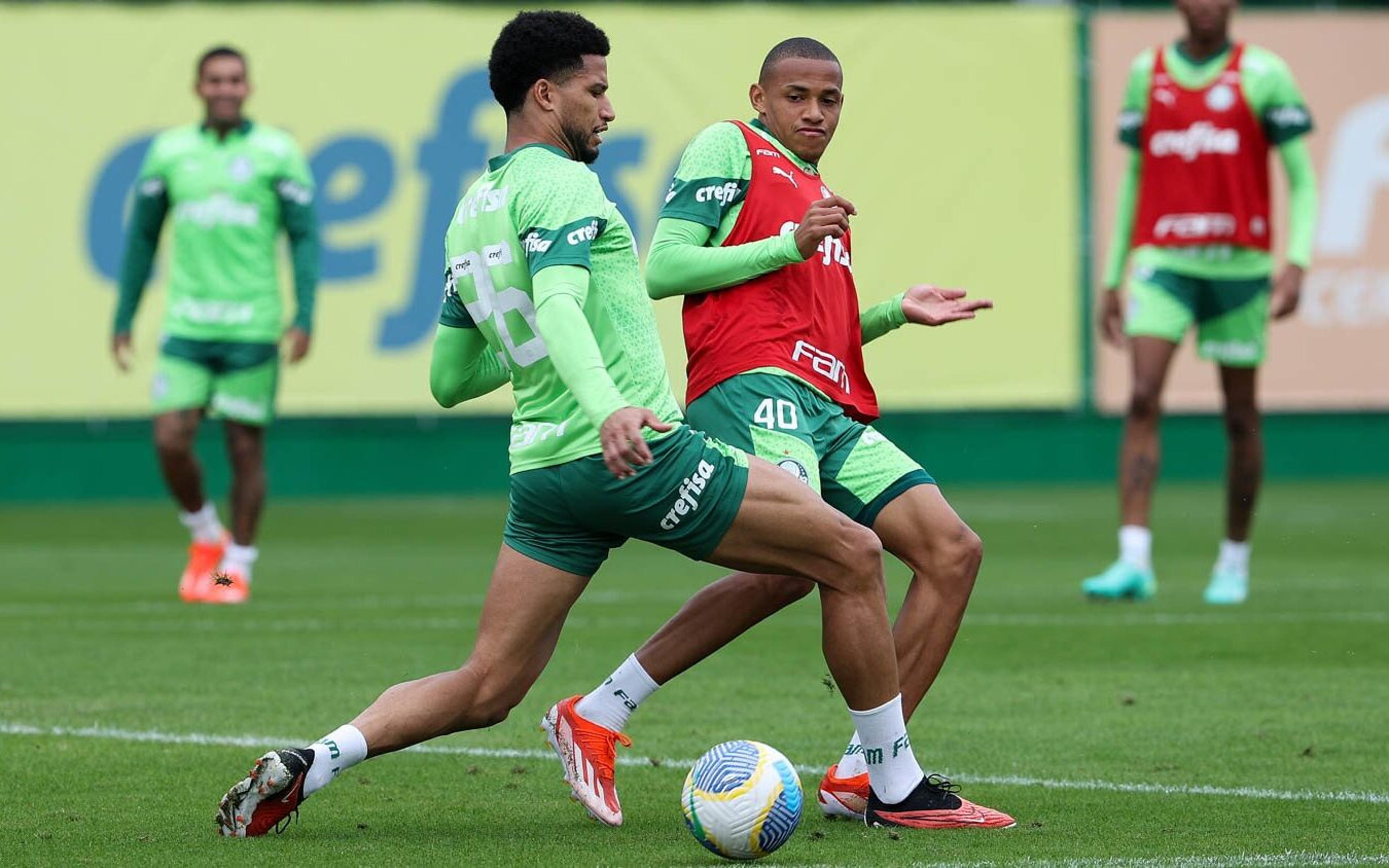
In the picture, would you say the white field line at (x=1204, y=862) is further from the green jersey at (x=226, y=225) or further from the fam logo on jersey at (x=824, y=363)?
the green jersey at (x=226, y=225)

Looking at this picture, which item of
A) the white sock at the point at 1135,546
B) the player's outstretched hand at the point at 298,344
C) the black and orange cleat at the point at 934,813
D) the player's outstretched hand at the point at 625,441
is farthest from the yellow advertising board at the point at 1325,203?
the player's outstretched hand at the point at 625,441

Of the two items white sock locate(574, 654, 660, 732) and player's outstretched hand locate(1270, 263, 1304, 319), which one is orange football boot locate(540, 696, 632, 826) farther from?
player's outstretched hand locate(1270, 263, 1304, 319)

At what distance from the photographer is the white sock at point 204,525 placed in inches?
501

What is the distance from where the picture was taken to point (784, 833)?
566 centimetres

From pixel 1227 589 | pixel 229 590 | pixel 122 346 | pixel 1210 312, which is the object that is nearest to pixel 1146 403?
pixel 1210 312

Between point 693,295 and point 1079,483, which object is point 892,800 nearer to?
point 693,295

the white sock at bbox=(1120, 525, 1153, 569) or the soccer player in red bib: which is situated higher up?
the soccer player in red bib

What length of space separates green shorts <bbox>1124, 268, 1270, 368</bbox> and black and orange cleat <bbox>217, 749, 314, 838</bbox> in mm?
6893

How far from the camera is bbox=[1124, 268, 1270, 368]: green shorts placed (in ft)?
39.2

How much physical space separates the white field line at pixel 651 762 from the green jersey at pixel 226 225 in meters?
4.99

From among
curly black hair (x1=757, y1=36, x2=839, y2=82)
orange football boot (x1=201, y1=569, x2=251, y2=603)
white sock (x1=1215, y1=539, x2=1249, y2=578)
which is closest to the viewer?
curly black hair (x1=757, y1=36, x2=839, y2=82)

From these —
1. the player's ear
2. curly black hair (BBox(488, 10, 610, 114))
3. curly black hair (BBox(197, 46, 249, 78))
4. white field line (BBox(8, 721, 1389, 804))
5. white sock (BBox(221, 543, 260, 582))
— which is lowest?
white sock (BBox(221, 543, 260, 582))

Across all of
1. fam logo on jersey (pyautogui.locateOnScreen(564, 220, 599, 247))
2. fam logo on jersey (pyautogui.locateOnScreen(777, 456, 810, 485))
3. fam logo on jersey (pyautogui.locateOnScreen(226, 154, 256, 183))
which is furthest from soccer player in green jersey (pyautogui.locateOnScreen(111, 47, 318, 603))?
fam logo on jersey (pyautogui.locateOnScreen(564, 220, 599, 247))

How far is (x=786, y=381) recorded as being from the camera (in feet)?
21.4
